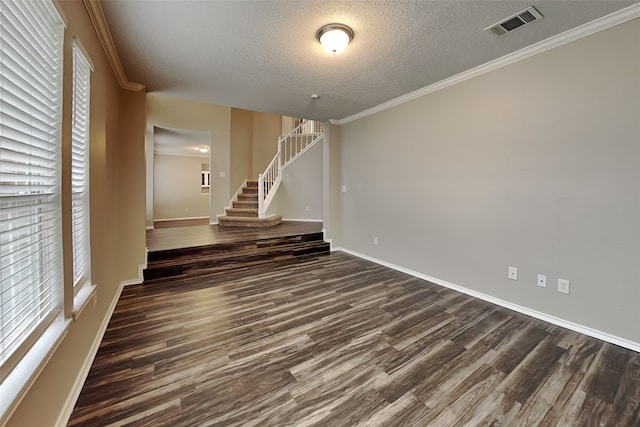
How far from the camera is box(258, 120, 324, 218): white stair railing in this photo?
664cm

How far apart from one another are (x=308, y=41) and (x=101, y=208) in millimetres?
2307

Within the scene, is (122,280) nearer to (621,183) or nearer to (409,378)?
(409,378)

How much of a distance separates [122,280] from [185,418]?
2.46m

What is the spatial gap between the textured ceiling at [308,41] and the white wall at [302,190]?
10.1ft

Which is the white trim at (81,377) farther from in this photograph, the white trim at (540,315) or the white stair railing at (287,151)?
the white stair railing at (287,151)

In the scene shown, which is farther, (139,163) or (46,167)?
(139,163)

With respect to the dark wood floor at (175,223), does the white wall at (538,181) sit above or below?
above

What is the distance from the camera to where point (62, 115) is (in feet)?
4.37

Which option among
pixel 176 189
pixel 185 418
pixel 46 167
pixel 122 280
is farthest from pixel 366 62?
pixel 176 189

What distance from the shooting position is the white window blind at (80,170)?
168 cm

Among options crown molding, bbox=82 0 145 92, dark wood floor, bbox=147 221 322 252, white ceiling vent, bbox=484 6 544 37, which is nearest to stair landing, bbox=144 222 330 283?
dark wood floor, bbox=147 221 322 252

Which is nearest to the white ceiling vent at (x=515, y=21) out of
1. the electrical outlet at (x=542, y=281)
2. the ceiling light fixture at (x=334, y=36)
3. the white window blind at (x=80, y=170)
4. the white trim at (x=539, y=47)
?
the white trim at (x=539, y=47)

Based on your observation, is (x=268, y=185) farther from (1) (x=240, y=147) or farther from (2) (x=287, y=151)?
(1) (x=240, y=147)

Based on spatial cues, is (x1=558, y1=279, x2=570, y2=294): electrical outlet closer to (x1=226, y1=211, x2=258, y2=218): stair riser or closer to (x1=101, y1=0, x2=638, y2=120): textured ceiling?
(x1=101, y1=0, x2=638, y2=120): textured ceiling
